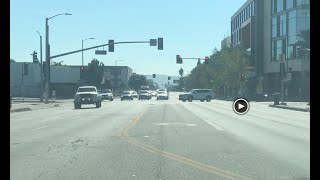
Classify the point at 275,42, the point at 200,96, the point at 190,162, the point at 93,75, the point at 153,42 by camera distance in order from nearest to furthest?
the point at 190,162, the point at 153,42, the point at 200,96, the point at 275,42, the point at 93,75

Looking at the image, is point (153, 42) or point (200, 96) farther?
point (200, 96)

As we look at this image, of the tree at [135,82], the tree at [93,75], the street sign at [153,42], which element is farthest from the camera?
the tree at [135,82]

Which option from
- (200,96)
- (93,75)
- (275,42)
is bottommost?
(200,96)

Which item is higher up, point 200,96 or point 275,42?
point 275,42

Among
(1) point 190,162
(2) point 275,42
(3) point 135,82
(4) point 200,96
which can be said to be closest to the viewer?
(1) point 190,162

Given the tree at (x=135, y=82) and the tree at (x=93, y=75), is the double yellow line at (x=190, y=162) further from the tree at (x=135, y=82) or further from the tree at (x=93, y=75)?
the tree at (x=135, y=82)

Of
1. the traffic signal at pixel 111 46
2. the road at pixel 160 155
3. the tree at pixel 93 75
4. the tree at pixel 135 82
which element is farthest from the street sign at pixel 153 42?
the tree at pixel 135 82

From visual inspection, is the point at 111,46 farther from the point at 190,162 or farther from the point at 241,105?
the point at 190,162

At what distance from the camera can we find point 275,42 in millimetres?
91812

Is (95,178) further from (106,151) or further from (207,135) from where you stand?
(207,135)

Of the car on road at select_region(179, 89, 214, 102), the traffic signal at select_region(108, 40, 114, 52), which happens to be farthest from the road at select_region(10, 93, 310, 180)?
the car on road at select_region(179, 89, 214, 102)

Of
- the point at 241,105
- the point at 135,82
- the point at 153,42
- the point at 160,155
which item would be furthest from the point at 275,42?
the point at 135,82

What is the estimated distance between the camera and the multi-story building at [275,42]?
8250 cm

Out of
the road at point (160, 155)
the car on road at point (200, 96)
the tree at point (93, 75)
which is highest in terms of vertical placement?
the tree at point (93, 75)
